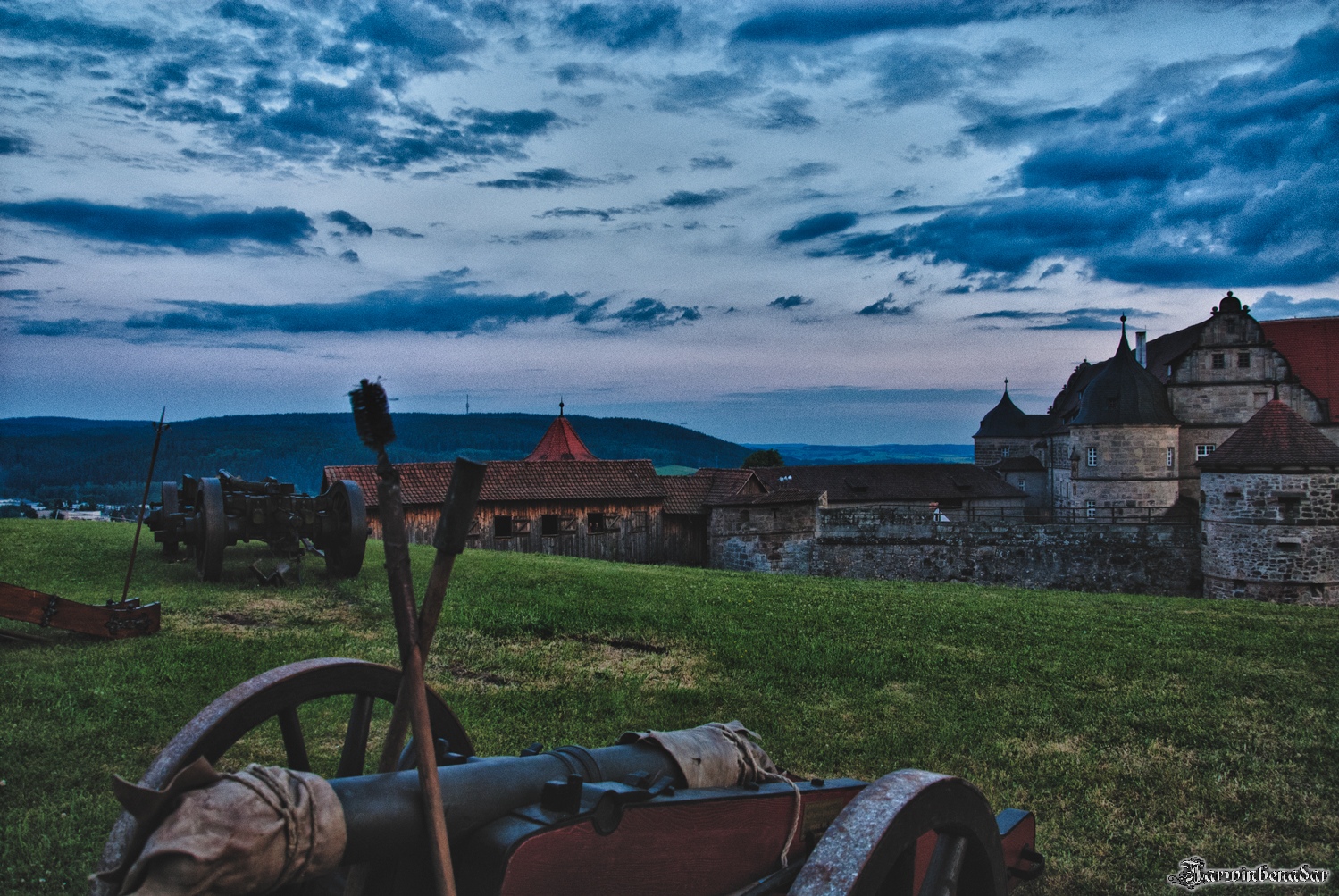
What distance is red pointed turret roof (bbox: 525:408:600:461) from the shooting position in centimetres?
3516

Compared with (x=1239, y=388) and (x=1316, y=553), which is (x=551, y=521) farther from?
(x=1239, y=388)

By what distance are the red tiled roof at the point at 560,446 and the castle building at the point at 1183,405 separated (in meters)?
20.6

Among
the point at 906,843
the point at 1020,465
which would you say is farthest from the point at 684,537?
the point at 1020,465

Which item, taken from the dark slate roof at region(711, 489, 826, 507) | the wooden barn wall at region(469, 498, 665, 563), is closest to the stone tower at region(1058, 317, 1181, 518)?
the dark slate roof at region(711, 489, 826, 507)

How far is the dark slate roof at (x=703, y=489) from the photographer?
27.8 m

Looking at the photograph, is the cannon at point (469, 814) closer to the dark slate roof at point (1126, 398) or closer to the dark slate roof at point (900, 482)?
the dark slate roof at point (1126, 398)

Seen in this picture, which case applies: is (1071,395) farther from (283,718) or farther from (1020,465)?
(283,718)

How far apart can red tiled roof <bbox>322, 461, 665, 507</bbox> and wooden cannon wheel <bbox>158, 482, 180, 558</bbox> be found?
11.7m

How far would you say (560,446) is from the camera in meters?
35.8

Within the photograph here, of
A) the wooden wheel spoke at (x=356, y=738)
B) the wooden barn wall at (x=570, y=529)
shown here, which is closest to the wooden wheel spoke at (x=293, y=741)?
the wooden wheel spoke at (x=356, y=738)

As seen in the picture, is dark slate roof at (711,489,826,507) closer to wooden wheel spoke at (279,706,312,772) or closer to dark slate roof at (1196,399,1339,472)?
dark slate roof at (1196,399,1339,472)

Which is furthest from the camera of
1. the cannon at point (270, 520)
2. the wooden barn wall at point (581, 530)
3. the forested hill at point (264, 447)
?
the forested hill at point (264, 447)

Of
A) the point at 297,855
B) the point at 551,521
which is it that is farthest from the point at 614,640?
the point at 551,521

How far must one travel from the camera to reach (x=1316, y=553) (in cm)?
2075
